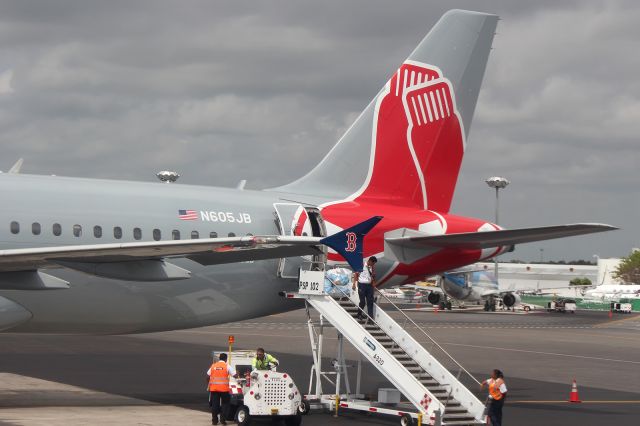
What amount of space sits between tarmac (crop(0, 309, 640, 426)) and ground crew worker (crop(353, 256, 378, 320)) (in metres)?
2.78

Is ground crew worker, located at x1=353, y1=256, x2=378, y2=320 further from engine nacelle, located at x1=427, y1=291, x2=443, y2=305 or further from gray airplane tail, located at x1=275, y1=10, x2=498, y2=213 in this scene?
engine nacelle, located at x1=427, y1=291, x2=443, y2=305

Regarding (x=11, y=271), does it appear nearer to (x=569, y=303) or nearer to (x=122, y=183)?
(x=122, y=183)

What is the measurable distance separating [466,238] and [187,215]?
759 centimetres

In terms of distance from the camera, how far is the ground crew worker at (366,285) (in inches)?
1051

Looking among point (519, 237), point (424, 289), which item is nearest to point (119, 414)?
point (519, 237)

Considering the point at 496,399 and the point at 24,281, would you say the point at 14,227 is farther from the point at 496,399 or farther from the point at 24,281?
the point at 496,399

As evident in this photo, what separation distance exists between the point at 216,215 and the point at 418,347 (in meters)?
6.83

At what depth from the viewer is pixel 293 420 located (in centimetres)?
2361

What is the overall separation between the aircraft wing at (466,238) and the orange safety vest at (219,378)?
7.65 m

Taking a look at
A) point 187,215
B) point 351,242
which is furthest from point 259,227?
point 351,242

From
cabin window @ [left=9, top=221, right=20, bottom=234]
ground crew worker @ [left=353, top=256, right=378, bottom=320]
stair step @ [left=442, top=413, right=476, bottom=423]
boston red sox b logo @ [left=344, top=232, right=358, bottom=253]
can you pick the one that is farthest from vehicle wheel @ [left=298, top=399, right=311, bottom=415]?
cabin window @ [left=9, top=221, right=20, bottom=234]

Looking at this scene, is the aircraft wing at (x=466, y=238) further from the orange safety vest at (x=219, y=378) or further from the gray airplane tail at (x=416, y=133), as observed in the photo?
the orange safety vest at (x=219, y=378)

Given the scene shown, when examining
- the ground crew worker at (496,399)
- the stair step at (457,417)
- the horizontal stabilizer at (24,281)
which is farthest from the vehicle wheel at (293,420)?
the horizontal stabilizer at (24,281)

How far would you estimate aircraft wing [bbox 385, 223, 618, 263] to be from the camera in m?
25.2
